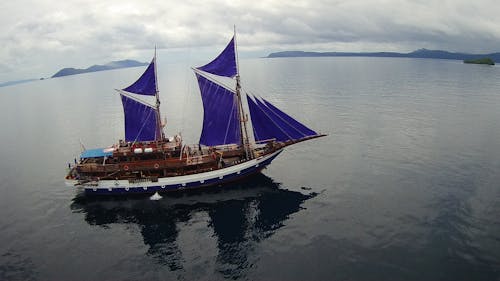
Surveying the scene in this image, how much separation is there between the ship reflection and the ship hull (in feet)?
3.84

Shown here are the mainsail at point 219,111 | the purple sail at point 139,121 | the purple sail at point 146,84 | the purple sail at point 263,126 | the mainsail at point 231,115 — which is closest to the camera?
the mainsail at point 231,115

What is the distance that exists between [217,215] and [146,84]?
23.2 meters

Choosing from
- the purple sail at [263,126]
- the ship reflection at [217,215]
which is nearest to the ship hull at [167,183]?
the ship reflection at [217,215]

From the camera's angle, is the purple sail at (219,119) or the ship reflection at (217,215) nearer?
the ship reflection at (217,215)

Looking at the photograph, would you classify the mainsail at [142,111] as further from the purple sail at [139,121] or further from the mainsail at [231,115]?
the mainsail at [231,115]

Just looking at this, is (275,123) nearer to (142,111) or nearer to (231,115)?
(231,115)

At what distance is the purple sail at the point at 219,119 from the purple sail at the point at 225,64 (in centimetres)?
287

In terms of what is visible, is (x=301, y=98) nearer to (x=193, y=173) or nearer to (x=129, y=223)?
(x=193, y=173)

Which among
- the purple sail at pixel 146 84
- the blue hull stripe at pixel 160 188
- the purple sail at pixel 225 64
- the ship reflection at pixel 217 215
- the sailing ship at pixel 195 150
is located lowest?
the ship reflection at pixel 217 215

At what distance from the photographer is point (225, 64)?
1993 inches

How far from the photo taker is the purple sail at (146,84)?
50.8m

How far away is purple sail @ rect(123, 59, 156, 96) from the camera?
50812mm

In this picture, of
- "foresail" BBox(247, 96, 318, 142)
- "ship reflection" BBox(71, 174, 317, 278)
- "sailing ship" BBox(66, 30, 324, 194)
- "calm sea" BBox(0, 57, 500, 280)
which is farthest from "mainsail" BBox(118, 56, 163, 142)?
"foresail" BBox(247, 96, 318, 142)

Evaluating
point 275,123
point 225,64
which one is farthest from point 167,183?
point 225,64
